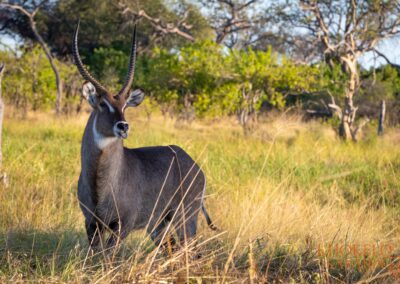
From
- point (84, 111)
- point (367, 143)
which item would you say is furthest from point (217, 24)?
point (367, 143)

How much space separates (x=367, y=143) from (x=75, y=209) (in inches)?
337

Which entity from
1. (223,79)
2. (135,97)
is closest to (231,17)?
(223,79)

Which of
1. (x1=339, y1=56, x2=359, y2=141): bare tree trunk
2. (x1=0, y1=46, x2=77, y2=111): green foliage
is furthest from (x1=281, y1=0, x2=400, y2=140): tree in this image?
(x1=0, y1=46, x2=77, y2=111): green foliage

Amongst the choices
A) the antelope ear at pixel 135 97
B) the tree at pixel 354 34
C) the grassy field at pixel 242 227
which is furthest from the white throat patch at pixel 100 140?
the tree at pixel 354 34

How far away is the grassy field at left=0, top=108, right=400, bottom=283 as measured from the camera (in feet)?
10.9

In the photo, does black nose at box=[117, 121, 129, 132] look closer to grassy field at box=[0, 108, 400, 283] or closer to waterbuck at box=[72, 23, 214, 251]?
waterbuck at box=[72, 23, 214, 251]

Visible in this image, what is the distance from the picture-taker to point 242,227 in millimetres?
3705

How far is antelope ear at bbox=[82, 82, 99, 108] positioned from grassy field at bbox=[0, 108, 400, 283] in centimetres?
95

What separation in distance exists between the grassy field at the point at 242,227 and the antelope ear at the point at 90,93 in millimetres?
953

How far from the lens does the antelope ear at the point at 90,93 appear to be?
3.97 m

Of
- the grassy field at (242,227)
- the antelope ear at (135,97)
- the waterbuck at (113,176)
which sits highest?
the antelope ear at (135,97)

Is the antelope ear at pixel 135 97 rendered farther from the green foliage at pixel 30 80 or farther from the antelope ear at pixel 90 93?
the green foliage at pixel 30 80

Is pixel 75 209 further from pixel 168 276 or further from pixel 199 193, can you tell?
pixel 168 276

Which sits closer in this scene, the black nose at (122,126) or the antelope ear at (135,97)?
the black nose at (122,126)
